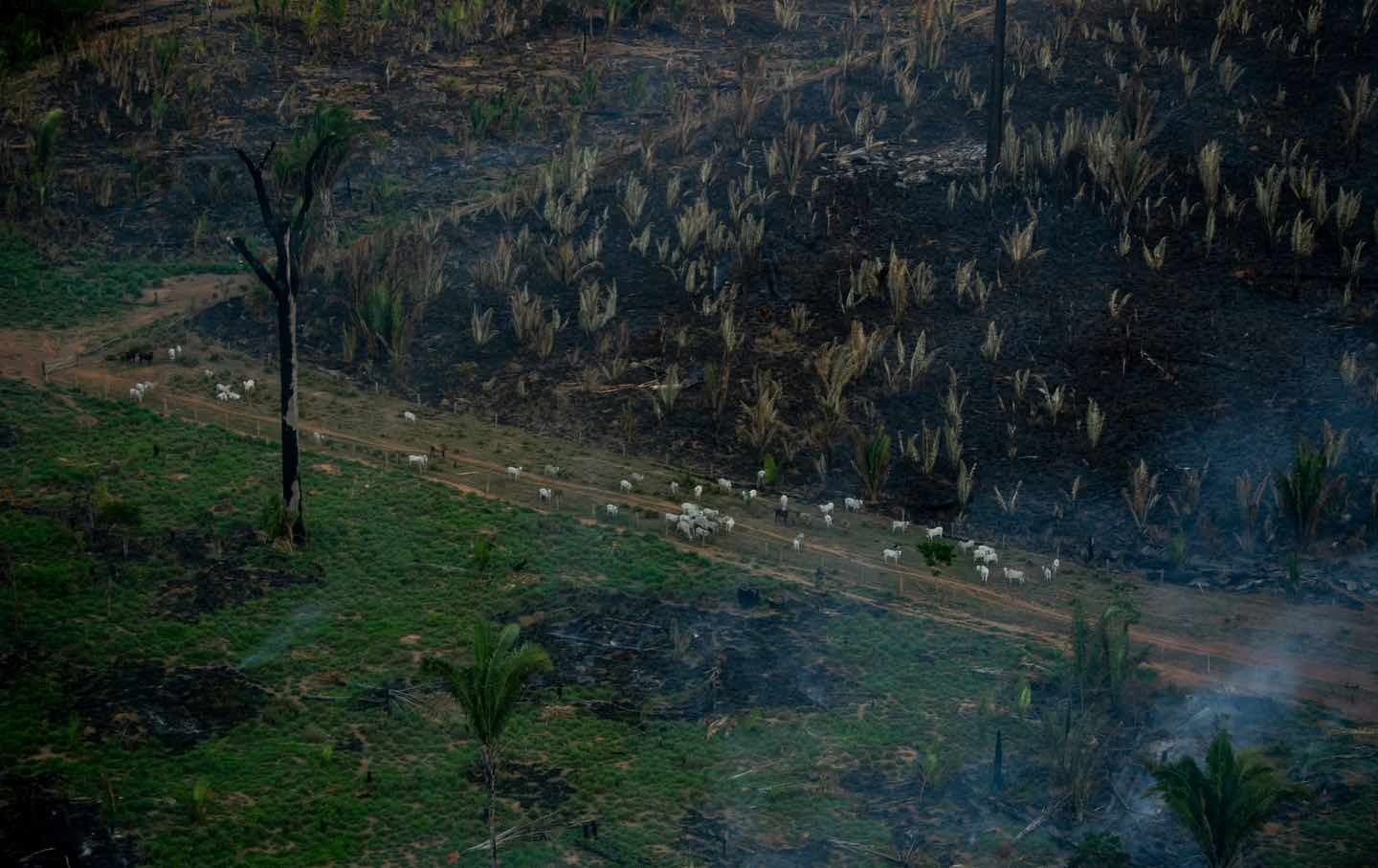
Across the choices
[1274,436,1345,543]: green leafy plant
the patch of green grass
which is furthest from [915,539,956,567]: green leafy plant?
the patch of green grass

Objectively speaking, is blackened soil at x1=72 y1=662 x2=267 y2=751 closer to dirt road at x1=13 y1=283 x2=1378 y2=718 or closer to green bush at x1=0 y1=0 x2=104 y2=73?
dirt road at x1=13 y1=283 x2=1378 y2=718

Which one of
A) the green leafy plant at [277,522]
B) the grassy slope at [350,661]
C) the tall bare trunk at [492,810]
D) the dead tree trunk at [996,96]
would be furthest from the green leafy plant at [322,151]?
the tall bare trunk at [492,810]

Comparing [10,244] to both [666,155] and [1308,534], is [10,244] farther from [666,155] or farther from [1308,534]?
[1308,534]

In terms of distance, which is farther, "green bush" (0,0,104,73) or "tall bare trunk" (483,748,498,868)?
"green bush" (0,0,104,73)

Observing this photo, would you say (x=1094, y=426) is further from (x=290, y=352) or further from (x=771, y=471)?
(x=290, y=352)

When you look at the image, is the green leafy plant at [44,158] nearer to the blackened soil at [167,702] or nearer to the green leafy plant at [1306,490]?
the blackened soil at [167,702]

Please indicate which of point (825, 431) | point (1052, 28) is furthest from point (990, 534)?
point (1052, 28)

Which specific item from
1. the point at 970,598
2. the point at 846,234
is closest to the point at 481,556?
the point at 970,598
